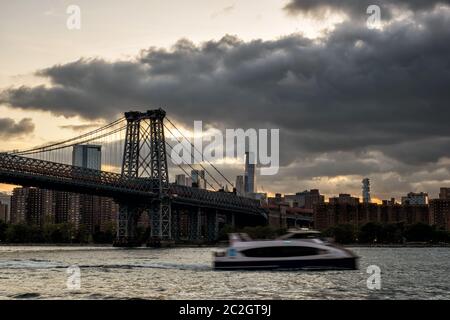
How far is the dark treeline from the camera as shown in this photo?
560 ft

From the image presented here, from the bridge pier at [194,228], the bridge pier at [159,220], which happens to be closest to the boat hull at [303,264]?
the bridge pier at [159,220]

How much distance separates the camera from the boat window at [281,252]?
4941 centimetres

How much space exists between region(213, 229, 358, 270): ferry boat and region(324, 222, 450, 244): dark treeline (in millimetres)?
120590

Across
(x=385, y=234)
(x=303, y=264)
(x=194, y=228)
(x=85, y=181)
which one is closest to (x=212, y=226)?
(x=194, y=228)

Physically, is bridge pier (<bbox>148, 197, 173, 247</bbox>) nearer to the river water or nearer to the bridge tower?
the bridge tower

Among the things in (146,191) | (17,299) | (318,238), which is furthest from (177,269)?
(146,191)

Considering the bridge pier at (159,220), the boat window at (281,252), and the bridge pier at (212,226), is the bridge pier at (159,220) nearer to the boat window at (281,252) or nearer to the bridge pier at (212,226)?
the bridge pier at (212,226)

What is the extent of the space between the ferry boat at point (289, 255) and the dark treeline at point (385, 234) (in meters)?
121

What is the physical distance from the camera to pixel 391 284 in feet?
148

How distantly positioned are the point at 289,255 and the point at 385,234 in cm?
13234

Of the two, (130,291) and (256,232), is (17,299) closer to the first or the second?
(130,291)

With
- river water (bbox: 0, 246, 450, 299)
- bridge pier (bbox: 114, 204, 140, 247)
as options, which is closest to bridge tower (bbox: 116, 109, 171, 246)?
bridge pier (bbox: 114, 204, 140, 247)

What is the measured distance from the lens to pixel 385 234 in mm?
176750
